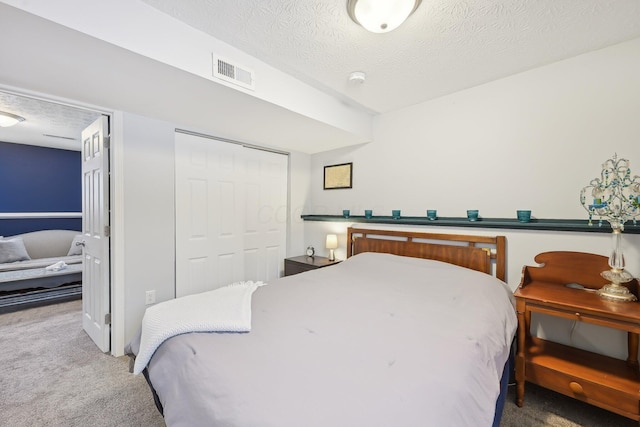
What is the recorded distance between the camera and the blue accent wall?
4.12 meters

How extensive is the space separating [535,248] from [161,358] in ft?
8.27

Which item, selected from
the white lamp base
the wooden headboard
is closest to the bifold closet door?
the wooden headboard

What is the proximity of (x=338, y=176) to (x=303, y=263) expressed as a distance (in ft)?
3.99

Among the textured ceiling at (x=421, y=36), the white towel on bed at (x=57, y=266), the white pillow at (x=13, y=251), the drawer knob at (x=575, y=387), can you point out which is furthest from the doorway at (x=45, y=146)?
the drawer knob at (x=575, y=387)

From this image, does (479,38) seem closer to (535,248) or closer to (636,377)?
(535,248)

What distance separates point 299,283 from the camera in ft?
6.73

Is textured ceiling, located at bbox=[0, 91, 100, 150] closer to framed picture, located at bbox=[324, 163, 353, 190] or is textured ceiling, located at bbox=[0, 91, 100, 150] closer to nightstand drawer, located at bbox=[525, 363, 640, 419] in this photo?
framed picture, located at bbox=[324, 163, 353, 190]

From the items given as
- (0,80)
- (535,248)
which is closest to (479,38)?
(535,248)

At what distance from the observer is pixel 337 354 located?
3.53ft

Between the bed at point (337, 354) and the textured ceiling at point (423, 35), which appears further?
the textured ceiling at point (423, 35)

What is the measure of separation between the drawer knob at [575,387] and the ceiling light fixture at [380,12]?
7.52 ft

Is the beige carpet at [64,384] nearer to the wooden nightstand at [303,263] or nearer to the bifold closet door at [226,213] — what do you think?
the bifold closet door at [226,213]

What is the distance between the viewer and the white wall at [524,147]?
1807 mm

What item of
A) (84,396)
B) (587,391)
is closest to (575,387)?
(587,391)
